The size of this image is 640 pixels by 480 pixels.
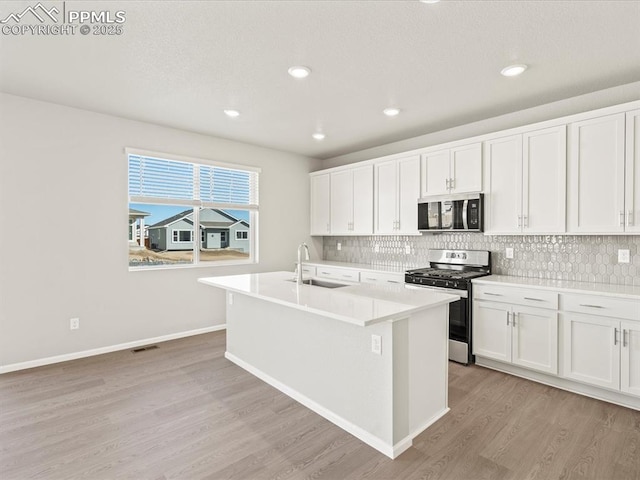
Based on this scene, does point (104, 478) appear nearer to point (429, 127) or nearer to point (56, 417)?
point (56, 417)

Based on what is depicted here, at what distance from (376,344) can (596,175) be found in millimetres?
2547

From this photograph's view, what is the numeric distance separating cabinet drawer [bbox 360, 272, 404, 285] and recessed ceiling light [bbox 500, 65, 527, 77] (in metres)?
2.38

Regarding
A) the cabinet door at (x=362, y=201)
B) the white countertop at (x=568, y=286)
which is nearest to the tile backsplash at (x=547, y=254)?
the white countertop at (x=568, y=286)

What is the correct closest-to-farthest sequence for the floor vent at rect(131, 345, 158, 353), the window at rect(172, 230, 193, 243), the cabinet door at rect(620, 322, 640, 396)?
the cabinet door at rect(620, 322, 640, 396) → the floor vent at rect(131, 345, 158, 353) → the window at rect(172, 230, 193, 243)

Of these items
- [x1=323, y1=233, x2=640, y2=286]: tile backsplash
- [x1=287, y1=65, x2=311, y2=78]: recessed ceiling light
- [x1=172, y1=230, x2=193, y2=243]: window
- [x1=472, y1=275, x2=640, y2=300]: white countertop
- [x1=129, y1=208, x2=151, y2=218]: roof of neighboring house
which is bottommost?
[x1=472, y1=275, x2=640, y2=300]: white countertop

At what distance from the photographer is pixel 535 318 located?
3131mm

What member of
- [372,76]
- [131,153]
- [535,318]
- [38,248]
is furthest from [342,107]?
[38,248]

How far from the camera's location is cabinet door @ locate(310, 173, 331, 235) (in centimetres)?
569

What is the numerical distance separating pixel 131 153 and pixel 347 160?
128 inches

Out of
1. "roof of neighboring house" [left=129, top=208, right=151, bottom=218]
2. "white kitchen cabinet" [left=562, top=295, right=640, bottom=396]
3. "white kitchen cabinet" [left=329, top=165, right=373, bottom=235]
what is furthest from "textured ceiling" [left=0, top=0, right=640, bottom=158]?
"white kitchen cabinet" [left=562, top=295, right=640, bottom=396]

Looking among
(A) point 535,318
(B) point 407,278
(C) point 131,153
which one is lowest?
(A) point 535,318

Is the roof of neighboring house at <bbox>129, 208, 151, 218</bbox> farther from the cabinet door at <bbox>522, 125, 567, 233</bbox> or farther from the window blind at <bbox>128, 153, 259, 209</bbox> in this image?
the cabinet door at <bbox>522, 125, 567, 233</bbox>

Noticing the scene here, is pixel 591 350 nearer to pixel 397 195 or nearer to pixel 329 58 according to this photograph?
pixel 397 195

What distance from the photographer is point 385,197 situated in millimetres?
4809
